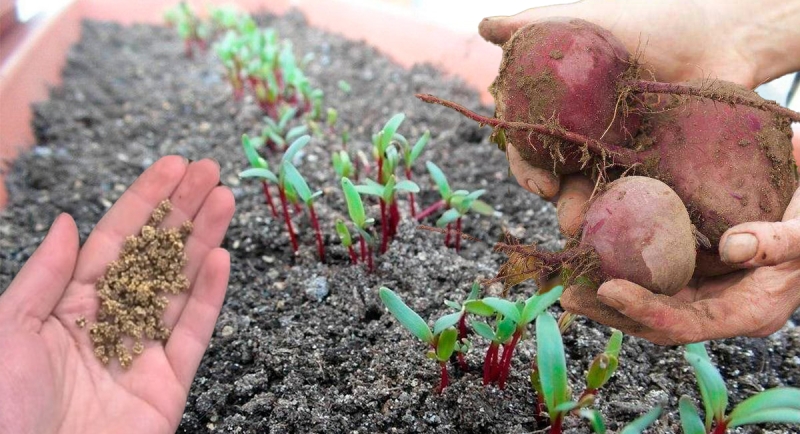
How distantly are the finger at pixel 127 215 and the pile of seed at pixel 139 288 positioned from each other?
0.02 m

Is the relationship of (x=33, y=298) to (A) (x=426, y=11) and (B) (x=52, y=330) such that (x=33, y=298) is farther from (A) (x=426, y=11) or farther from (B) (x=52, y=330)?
(A) (x=426, y=11)

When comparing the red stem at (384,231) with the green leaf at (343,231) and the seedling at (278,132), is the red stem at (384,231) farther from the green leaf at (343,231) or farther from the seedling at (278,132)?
the seedling at (278,132)

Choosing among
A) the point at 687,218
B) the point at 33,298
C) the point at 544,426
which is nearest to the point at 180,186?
the point at 33,298

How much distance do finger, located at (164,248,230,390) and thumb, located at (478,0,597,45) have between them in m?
0.62

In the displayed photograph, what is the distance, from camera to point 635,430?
0.69 metres

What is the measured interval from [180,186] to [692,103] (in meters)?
0.92

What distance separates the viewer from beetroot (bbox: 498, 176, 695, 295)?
0.82 meters

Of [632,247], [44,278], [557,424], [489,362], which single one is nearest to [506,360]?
[489,362]

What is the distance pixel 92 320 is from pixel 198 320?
18 cm

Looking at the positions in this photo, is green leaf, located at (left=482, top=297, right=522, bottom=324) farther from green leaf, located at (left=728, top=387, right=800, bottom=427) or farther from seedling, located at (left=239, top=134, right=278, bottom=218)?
seedling, located at (left=239, top=134, right=278, bottom=218)

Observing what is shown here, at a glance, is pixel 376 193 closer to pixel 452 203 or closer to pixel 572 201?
pixel 452 203

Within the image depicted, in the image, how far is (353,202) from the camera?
3.68 ft

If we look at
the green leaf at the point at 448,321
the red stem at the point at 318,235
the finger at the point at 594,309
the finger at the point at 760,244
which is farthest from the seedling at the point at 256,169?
the finger at the point at 760,244

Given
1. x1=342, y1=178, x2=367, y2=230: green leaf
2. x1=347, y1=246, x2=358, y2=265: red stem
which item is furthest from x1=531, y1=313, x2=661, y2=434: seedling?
x1=347, y1=246, x2=358, y2=265: red stem
